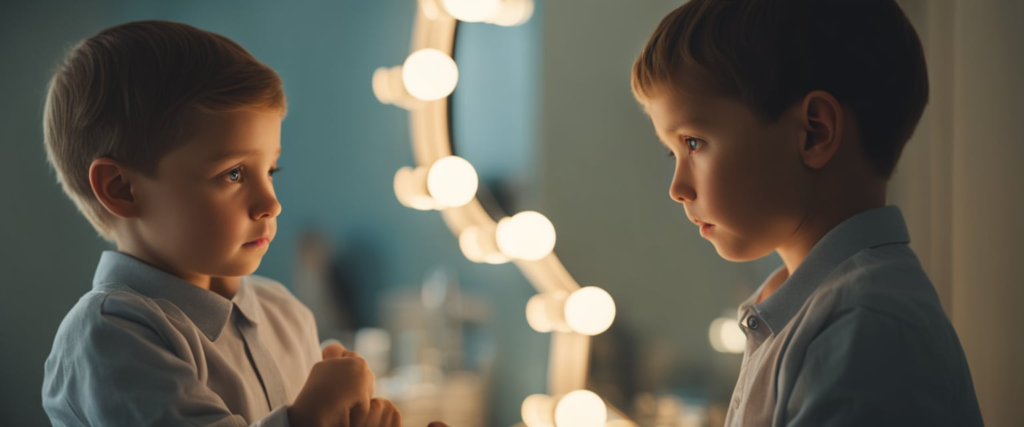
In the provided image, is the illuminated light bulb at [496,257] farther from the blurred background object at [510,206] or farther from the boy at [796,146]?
the boy at [796,146]

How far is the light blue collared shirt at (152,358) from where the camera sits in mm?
486

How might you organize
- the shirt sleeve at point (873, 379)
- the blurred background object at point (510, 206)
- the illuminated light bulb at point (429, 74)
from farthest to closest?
1. the illuminated light bulb at point (429, 74)
2. the blurred background object at point (510, 206)
3. the shirt sleeve at point (873, 379)

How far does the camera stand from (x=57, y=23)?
4.77 feet

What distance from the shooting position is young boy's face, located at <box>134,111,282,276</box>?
540 millimetres

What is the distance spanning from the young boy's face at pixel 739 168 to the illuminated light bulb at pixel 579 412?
0.37 meters

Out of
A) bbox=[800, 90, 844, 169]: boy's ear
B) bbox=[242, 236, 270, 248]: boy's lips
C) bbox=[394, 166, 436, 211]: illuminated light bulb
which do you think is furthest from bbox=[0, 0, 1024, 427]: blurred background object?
bbox=[242, 236, 270, 248]: boy's lips

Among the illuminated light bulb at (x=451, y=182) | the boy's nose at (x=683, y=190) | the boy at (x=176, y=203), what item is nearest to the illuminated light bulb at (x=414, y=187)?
the illuminated light bulb at (x=451, y=182)

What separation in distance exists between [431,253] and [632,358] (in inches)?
27.5

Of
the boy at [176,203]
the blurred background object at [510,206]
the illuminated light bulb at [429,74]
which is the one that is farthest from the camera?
the illuminated light bulb at [429,74]

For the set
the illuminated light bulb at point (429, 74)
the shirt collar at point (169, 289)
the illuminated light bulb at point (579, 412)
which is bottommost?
the illuminated light bulb at point (579, 412)

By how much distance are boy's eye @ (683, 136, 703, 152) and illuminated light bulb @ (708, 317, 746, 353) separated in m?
0.37

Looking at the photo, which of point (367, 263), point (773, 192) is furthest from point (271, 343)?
point (367, 263)

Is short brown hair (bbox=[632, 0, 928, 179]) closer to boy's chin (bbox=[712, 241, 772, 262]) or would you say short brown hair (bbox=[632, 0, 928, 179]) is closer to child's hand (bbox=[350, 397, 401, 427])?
boy's chin (bbox=[712, 241, 772, 262])

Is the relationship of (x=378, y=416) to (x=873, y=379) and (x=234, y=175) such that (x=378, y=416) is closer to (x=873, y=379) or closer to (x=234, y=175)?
(x=234, y=175)
